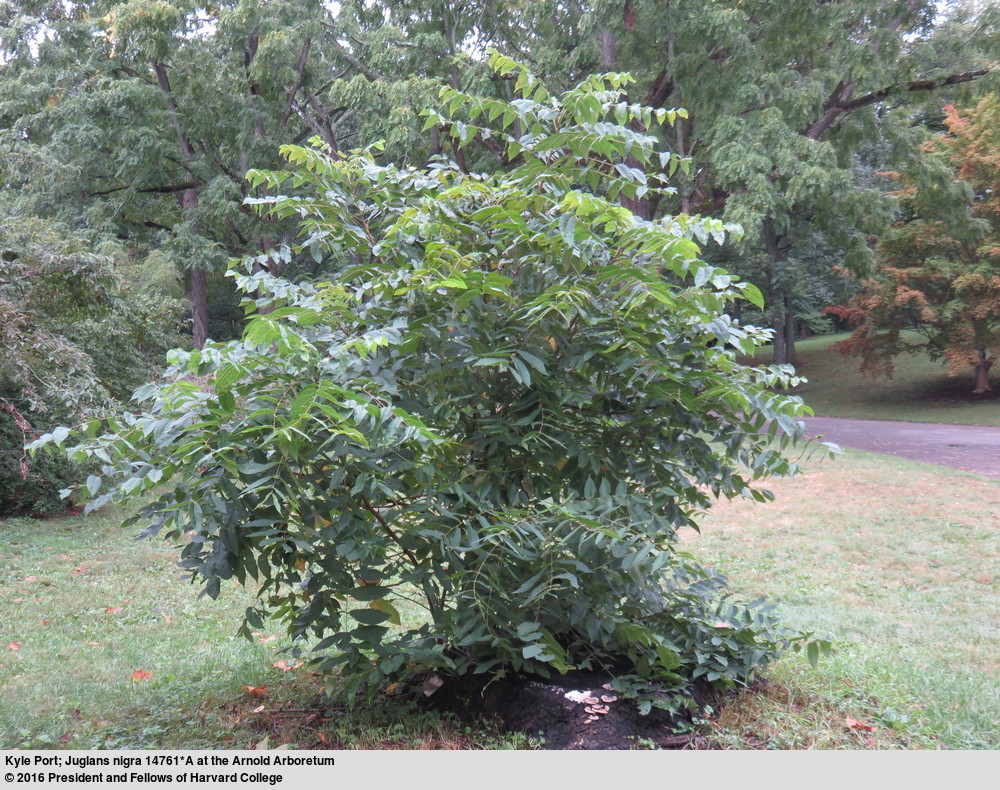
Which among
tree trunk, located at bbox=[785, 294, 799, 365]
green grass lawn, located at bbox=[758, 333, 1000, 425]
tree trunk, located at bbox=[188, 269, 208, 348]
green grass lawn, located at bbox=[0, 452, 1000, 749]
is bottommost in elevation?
green grass lawn, located at bbox=[758, 333, 1000, 425]

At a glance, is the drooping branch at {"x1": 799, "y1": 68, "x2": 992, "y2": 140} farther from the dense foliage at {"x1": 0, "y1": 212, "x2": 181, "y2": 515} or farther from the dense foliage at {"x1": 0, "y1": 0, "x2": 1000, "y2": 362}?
the dense foliage at {"x1": 0, "y1": 212, "x2": 181, "y2": 515}

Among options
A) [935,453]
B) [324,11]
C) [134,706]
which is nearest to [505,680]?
[134,706]

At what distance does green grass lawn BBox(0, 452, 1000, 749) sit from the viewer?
3484 millimetres

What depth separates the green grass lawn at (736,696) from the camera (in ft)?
11.4

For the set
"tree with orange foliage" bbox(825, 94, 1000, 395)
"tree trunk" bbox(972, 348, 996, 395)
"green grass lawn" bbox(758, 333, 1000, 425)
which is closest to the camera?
"tree with orange foliage" bbox(825, 94, 1000, 395)

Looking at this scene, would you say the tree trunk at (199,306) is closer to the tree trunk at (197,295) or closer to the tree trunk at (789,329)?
the tree trunk at (197,295)

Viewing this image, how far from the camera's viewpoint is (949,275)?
24547 mm

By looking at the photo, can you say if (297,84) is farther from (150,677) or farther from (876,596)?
(876,596)

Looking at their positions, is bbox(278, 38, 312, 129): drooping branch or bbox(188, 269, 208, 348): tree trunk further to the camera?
bbox(188, 269, 208, 348): tree trunk

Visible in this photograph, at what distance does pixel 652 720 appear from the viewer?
326 cm

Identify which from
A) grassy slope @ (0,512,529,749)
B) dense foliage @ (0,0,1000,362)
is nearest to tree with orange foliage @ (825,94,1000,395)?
dense foliage @ (0,0,1000,362)

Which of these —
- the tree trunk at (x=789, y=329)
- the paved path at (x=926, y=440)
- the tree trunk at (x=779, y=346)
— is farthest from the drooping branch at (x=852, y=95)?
the tree trunk at (x=789, y=329)

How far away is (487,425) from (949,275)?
25.5 meters

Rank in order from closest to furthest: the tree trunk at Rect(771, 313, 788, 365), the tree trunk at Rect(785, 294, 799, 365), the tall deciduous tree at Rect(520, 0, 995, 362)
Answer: the tall deciduous tree at Rect(520, 0, 995, 362)
the tree trunk at Rect(771, 313, 788, 365)
the tree trunk at Rect(785, 294, 799, 365)
